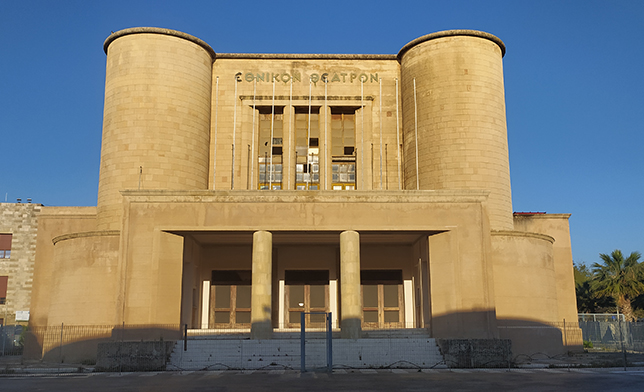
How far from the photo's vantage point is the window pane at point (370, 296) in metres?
32.9

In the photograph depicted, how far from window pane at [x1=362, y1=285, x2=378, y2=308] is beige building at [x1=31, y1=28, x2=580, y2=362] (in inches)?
3.2

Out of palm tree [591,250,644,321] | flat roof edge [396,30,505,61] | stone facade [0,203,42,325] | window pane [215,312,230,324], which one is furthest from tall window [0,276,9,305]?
palm tree [591,250,644,321]

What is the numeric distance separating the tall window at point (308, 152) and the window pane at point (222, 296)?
28.3 ft

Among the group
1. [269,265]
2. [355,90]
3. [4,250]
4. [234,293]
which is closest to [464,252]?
[269,265]

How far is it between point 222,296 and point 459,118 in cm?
1735

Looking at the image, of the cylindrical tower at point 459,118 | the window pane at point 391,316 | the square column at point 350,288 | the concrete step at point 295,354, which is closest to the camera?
the concrete step at point 295,354

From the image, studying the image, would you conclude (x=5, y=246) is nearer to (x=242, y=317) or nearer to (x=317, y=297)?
(x=242, y=317)

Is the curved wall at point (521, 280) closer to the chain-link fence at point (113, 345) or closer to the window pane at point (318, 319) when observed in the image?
the window pane at point (318, 319)

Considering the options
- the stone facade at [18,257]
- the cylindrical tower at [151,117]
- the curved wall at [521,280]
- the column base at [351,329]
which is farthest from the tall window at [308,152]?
the stone facade at [18,257]

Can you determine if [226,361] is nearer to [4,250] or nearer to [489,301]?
[489,301]

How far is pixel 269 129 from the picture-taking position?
38438mm

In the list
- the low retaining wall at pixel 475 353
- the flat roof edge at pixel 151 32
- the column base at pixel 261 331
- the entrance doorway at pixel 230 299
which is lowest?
the low retaining wall at pixel 475 353

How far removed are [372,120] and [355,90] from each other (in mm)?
2331

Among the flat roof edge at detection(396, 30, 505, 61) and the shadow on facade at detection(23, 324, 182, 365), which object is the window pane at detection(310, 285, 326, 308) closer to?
the shadow on facade at detection(23, 324, 182, 365)
